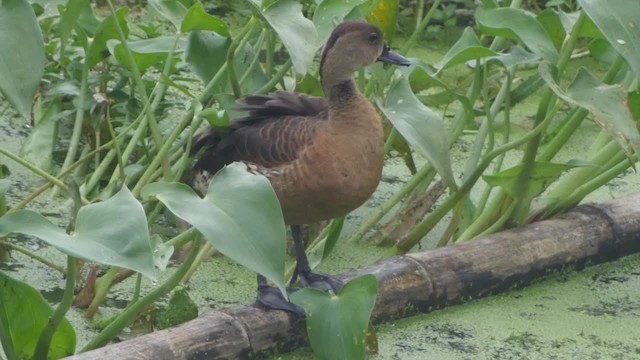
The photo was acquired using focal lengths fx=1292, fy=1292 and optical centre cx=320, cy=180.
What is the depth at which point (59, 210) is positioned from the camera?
316 centimetres

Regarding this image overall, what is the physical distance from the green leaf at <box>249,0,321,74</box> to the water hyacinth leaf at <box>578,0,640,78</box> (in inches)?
20.3

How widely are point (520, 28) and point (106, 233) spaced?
1.13 m

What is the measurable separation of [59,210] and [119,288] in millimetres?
423

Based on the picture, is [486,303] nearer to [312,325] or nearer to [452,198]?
[452,198]

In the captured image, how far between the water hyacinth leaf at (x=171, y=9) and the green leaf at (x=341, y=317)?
86 centimetres

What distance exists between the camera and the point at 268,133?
268cm

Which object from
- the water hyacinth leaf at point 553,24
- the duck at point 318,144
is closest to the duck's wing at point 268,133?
the duck at point 318,144

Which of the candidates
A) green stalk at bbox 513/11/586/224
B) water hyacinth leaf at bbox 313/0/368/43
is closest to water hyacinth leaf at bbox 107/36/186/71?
water hyacinth leaf at bbox 313/0/368/43

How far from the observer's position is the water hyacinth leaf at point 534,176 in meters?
2.83

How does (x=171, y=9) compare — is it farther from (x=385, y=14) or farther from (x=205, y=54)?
(x=385, y=14)

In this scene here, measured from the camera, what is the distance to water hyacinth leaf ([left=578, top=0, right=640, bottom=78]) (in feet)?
7.32

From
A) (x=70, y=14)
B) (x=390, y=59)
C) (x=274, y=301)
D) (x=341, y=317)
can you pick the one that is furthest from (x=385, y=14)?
(x=341, y=317)

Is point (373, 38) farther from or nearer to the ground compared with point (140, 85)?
farther from the ground

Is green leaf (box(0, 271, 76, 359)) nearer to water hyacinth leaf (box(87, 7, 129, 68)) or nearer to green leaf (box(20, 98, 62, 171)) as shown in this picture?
water hyacinth leaf (box(87, 7, 129, 68))
